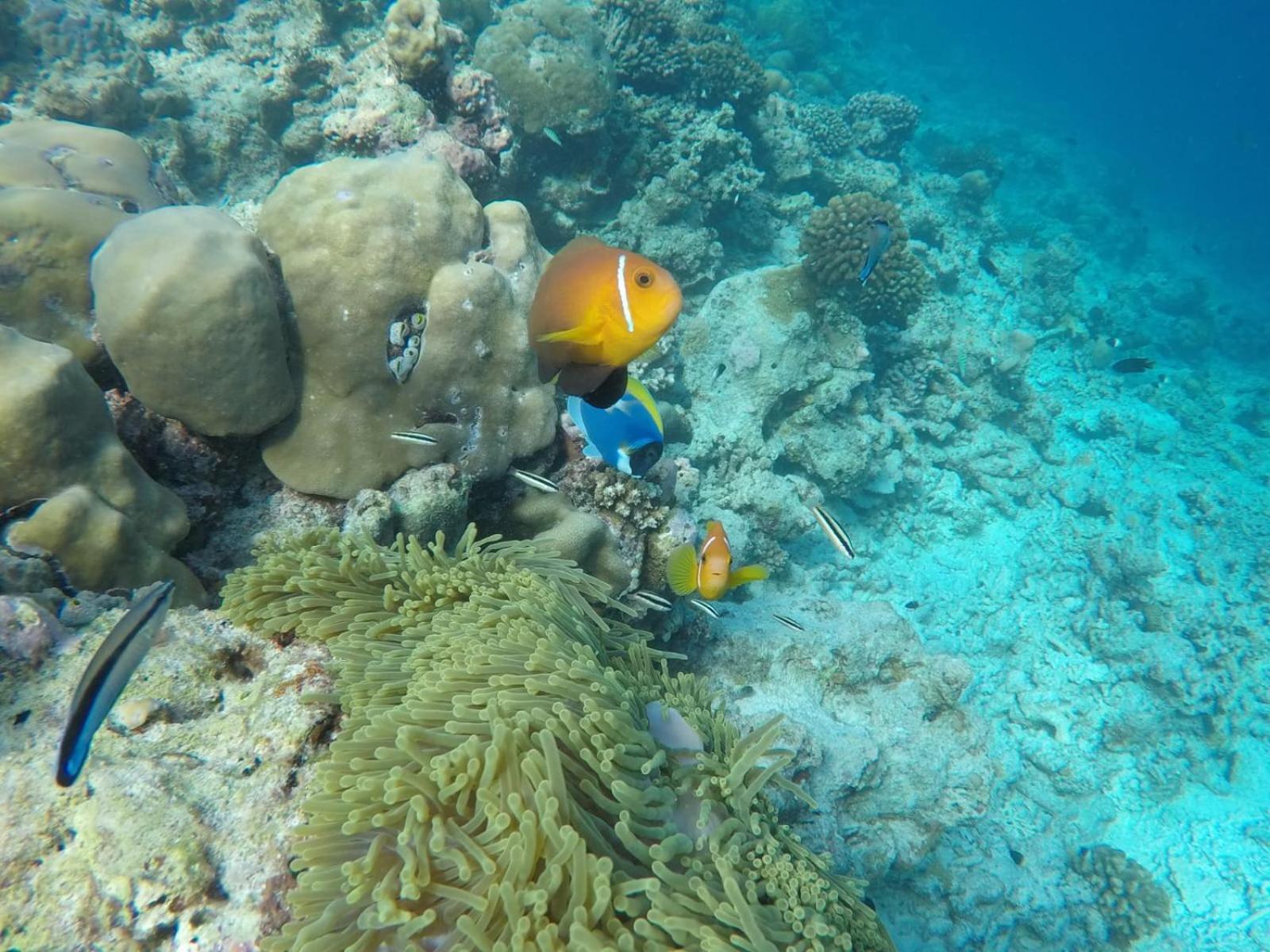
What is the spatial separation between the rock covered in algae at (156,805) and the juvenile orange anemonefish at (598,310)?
156 centimetres

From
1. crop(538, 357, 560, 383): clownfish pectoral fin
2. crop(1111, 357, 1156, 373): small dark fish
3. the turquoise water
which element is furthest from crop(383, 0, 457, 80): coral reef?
crop(1111, 357, 1156, 373): small dark fish

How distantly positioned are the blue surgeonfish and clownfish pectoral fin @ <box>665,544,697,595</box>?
0.95 m

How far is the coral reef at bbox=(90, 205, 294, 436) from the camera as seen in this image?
3.00 m

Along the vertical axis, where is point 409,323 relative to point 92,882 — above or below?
above

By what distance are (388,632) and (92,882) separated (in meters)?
1.12

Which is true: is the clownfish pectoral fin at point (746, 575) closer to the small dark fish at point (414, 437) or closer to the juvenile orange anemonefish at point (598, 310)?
the small dark fish at point (414, 437)

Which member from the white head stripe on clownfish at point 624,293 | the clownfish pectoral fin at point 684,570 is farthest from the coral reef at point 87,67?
the white head stripe on clownfish at point 624,293

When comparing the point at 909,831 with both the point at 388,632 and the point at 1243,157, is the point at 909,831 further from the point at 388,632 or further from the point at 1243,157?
the point at 1243,157

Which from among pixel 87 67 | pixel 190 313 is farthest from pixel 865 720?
pixel 87 67

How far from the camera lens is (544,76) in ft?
26.0

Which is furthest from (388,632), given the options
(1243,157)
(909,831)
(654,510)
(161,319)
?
(1243,157)

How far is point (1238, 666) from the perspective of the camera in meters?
10.1

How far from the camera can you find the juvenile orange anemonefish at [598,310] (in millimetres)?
1883

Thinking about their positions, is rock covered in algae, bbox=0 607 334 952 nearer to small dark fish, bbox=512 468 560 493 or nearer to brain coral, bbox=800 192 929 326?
small dark fish, bbox=512 468 560 493
